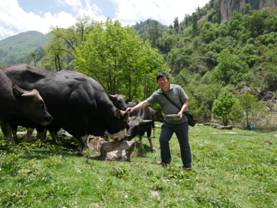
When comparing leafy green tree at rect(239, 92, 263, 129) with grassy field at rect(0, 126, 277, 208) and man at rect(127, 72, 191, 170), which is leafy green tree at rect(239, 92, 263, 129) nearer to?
grassy field at rect(0, 126, 277, 208)

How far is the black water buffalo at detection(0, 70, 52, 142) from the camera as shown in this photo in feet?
50.3

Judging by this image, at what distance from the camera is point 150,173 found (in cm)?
1315

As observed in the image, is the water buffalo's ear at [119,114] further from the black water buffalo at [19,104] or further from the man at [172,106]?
the man at [172,106]

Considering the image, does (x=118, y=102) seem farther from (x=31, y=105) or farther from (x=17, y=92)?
(x=17, y=92)

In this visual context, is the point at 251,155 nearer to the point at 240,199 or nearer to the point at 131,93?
the point at 240,199

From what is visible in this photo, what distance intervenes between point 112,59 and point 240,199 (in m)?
49.6

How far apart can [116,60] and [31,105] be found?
4577 centimetres

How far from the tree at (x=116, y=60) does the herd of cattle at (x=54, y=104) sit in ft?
141

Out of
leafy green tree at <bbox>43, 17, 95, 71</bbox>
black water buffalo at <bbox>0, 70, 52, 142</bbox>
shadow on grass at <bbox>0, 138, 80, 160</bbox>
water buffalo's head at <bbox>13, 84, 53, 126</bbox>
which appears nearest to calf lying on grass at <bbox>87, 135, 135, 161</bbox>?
shadow on grass at <bbox>0, 138, 80, 160</bbox>

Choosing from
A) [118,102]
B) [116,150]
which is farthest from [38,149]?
[118,102]

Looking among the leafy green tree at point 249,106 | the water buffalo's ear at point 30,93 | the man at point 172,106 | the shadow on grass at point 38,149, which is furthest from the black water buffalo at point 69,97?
the leafy green tree at point 249,106

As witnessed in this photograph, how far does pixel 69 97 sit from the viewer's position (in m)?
16.6

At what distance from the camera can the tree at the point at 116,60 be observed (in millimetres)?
61062

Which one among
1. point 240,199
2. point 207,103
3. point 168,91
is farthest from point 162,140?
point 207,103
